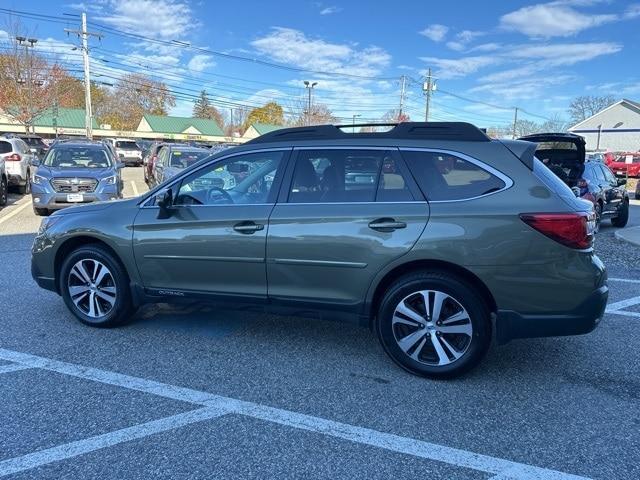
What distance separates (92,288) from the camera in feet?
15.4

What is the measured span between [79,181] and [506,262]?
32.3 feet

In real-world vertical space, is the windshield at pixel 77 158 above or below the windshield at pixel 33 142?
below

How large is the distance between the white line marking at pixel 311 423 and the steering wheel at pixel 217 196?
1547mm

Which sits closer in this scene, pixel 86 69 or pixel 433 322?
pixel 433 322

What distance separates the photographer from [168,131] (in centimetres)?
8312

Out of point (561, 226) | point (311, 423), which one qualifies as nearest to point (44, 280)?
point (311, 423)

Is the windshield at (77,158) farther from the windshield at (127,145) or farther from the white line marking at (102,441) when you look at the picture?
the windshield at (127,145)

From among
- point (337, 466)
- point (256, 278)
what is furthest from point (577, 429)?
point (256, 278)

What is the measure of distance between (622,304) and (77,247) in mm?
5837

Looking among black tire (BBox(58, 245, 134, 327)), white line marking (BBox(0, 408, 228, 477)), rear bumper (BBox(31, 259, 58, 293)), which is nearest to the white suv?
rear bumper (BBox(31, 259, 58, 293))

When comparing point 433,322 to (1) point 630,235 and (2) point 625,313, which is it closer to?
(2) point 625,313

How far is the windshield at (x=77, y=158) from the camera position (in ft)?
37.7

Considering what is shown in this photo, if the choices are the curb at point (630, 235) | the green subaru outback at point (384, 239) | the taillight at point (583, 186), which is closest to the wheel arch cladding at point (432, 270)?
the green subaru outback at point (384, 239)

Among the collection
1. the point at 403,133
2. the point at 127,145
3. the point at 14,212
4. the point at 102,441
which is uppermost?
the point at 127,145
